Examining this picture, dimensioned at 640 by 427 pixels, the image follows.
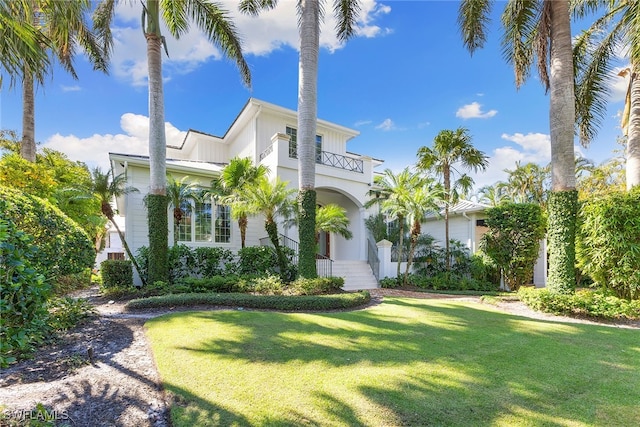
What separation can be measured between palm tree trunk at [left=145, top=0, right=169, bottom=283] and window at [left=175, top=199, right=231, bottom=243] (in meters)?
2.48

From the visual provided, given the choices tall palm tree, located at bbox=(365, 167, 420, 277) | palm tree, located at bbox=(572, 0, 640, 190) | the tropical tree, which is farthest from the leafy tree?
the tropical tree

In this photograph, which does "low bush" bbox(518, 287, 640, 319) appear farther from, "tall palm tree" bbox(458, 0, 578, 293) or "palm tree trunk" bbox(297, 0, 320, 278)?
"palm tree trunk" bbox(297, 0, 320, 278)

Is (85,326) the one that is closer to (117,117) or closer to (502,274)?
(117,117)

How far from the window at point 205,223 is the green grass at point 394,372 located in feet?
25.0

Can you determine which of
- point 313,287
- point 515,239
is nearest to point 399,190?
point 515,239

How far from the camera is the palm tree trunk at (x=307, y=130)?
10.3 m

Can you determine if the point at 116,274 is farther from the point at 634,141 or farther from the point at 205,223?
the point at 634,141

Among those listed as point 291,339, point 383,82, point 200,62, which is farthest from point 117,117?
point 291,339

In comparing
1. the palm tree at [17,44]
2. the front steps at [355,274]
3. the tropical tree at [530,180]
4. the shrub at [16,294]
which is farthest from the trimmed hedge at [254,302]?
Result: the tropical tree at [530,180]

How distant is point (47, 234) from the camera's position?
609 cm

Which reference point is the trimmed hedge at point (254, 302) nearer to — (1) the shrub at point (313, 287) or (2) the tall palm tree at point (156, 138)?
(1) the shrub at point (313, 287)

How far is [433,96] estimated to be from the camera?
51.6ft

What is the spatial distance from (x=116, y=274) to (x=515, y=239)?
16300mm

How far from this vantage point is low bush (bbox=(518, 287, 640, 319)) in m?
7.66
